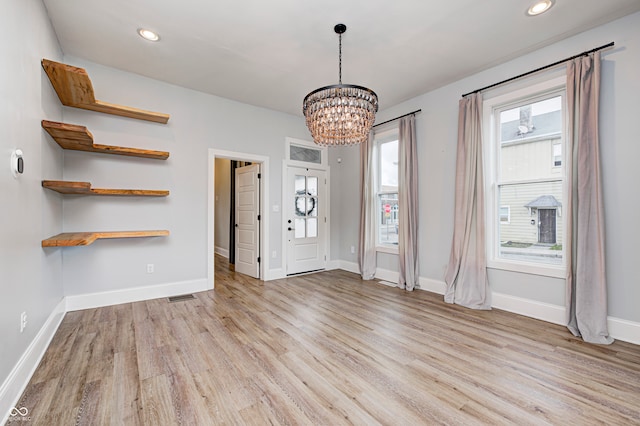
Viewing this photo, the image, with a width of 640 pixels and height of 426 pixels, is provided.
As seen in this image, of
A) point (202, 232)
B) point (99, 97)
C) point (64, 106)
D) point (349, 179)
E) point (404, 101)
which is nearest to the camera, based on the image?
point (64, 106)

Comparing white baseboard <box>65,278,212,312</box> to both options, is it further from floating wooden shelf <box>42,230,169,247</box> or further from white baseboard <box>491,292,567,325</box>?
white baseboard <box>491,292,567,325</box>

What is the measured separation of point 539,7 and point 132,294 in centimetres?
541

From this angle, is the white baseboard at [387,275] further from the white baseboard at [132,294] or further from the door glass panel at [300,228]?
the white baseboard at [132,294]

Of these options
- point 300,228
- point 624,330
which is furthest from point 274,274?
point 624,330

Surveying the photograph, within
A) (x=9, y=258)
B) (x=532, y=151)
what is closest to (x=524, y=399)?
(x=532, y=151)

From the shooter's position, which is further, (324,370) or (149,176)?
(149,176)

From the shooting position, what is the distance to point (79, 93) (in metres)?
2.94

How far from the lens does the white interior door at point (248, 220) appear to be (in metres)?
5.01

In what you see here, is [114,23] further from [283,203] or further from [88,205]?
[283,203]

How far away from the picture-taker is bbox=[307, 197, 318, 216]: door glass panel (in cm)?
543

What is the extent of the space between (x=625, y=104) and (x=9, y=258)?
5.08 meters

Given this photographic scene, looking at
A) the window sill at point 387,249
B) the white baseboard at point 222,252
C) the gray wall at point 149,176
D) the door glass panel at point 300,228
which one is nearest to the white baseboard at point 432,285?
the window sill at point 387,249

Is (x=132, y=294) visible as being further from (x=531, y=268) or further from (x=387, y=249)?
(x=531, y=268)

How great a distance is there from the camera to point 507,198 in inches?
138
